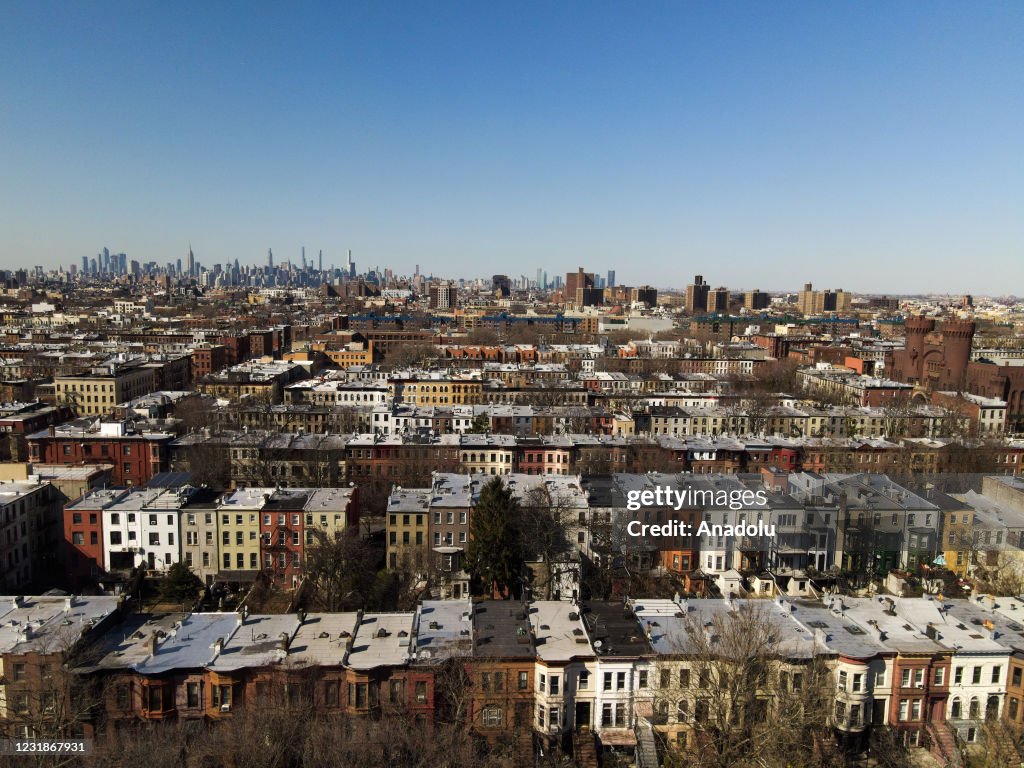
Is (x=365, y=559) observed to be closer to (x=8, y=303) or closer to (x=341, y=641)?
(x=341, y=641)

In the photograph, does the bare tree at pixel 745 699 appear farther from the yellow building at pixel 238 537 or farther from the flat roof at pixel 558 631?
the yellow building at pixel 238 537

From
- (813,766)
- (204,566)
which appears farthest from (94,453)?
(813,766)

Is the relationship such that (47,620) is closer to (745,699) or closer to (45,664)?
(45,664)

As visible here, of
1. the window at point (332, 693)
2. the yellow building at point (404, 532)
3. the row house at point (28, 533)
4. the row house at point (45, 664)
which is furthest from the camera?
the yellow building at point (404, 532)

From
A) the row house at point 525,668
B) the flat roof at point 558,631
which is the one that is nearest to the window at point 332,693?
the row house at point 525,668

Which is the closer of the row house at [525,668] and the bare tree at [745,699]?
the bare tree at [745,699]

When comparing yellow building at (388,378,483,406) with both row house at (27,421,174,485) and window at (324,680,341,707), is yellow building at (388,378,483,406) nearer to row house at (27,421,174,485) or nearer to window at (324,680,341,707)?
row house at (27,421,174,485)

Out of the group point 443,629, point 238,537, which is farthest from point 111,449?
point 443,629

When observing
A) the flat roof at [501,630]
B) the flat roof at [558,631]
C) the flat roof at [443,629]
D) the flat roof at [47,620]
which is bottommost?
the flat roof at [558,631]
